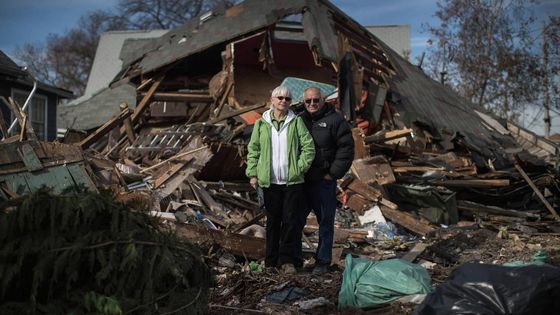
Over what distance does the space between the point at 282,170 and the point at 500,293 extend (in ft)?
9.26

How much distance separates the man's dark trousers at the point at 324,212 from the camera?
5992mm

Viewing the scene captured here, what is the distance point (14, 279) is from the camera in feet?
11.2

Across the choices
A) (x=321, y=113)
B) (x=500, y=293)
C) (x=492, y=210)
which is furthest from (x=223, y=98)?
(x=500, y=293)

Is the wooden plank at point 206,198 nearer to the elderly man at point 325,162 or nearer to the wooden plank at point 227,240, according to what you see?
the wooden plank at point 227,240

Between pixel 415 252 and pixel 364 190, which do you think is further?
pixel 364 190

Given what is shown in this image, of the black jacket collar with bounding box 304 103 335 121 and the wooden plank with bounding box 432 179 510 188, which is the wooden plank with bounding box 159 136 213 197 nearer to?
the black jacket collar with bounding box 304 103 335 121

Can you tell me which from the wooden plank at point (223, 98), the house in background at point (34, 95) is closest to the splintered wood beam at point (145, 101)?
the wooden plank at point (223, 98)

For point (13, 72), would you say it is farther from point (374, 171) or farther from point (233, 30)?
point (374, 171)

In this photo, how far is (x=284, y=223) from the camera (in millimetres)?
6000

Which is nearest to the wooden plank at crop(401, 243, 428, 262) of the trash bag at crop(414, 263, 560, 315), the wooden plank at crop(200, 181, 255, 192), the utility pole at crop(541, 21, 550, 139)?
the trash bag at crop(414, 263, 560, 315)

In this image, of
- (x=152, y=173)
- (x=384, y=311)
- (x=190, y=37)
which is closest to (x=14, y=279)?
(x=384, y=311)

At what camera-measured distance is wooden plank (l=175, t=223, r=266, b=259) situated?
6.56 metres

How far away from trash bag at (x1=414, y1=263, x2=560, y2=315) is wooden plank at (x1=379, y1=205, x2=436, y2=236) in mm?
5613

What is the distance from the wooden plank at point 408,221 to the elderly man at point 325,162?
3.56 meters
